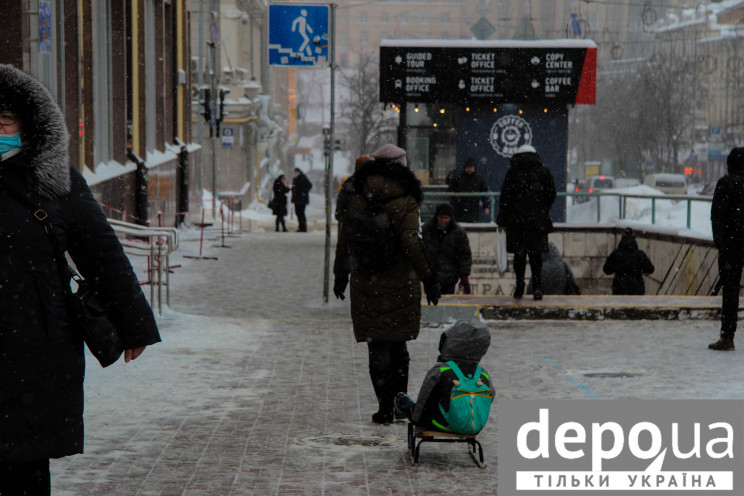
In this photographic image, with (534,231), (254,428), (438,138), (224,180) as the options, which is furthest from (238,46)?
(254,428)

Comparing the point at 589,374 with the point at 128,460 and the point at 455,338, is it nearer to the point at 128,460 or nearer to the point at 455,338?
the point at 455,338

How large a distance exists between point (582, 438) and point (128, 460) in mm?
2370

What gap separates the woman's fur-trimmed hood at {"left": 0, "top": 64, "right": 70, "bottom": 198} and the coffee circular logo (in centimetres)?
2074

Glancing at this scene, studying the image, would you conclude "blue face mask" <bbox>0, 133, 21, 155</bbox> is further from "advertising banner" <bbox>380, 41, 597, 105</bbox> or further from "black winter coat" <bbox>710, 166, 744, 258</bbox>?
"advertising banner" <bbox>380, 41, 597, 105</bbox>

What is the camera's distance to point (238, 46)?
56.4 metres

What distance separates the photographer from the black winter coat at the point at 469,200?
2158 centimetres

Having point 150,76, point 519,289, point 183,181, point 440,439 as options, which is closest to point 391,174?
point 440,439

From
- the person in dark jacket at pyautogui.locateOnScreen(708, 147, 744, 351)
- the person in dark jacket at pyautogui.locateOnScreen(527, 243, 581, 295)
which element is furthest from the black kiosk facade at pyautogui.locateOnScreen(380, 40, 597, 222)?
the person in dark jacket at pyautogui.locateOnScreen(708, 147, 744, 351)

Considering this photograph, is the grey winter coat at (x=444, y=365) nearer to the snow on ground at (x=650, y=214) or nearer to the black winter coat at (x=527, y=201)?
the black winter coat at (x=527, y=201)

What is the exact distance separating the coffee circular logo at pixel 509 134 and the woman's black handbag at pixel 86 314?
818 inches

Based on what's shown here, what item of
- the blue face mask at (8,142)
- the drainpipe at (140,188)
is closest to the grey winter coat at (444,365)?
the blue face mask at (8,142)

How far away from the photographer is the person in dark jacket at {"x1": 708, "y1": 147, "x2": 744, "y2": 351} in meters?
10.2

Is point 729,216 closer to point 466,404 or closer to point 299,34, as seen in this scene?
point 466,404

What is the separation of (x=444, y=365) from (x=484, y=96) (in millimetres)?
18224
